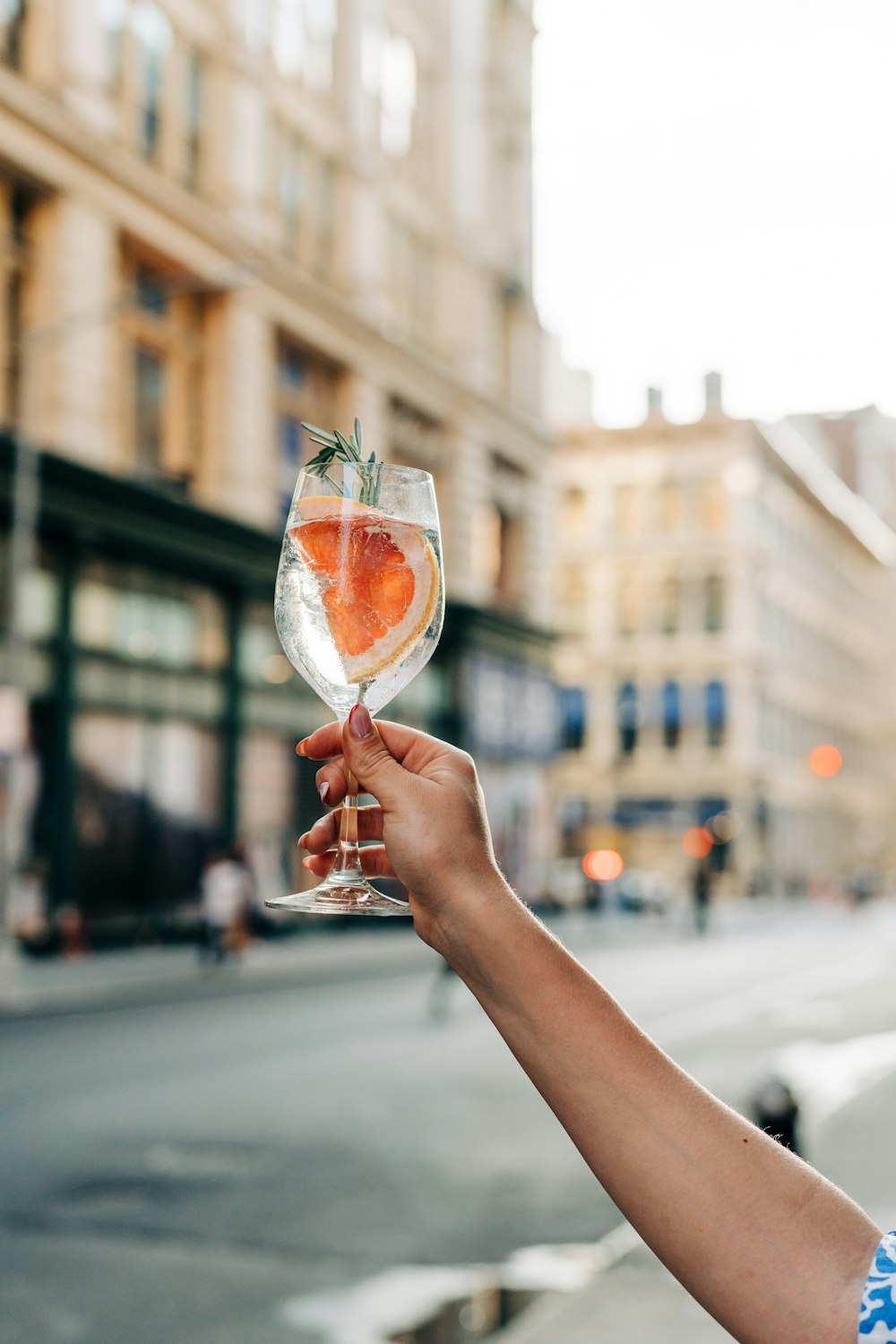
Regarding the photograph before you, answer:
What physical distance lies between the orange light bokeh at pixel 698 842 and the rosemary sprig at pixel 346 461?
59.5 m

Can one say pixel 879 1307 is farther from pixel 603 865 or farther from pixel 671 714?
pixel 671 714

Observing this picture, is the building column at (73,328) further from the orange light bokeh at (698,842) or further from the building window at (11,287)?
the orange light bokeh at (698,842)

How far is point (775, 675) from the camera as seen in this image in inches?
2899

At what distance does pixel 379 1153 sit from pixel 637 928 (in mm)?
35257

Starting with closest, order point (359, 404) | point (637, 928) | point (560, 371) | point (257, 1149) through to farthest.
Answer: point (257, 1149) < point (359, 404) < point (637, 928) < point (560, 371)

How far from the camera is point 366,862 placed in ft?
5.78

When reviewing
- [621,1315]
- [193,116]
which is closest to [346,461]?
[621,1315]

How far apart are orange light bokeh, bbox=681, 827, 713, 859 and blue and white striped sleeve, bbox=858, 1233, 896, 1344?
196 feet

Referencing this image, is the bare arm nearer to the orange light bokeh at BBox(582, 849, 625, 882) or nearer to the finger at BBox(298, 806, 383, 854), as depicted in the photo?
the finger at BBox(298, 806, 383, 854)

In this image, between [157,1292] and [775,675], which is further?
[775,675]

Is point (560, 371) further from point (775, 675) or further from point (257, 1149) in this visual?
point (257, 1149)

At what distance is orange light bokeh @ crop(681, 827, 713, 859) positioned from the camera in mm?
60625

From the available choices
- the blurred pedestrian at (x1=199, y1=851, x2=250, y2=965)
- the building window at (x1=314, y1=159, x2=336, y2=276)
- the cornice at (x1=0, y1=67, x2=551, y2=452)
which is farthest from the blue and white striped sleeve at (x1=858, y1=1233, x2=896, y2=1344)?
the building window at (x1=314, y1=159, x2=336, y2=276)

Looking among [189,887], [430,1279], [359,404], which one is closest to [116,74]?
[359,404]
